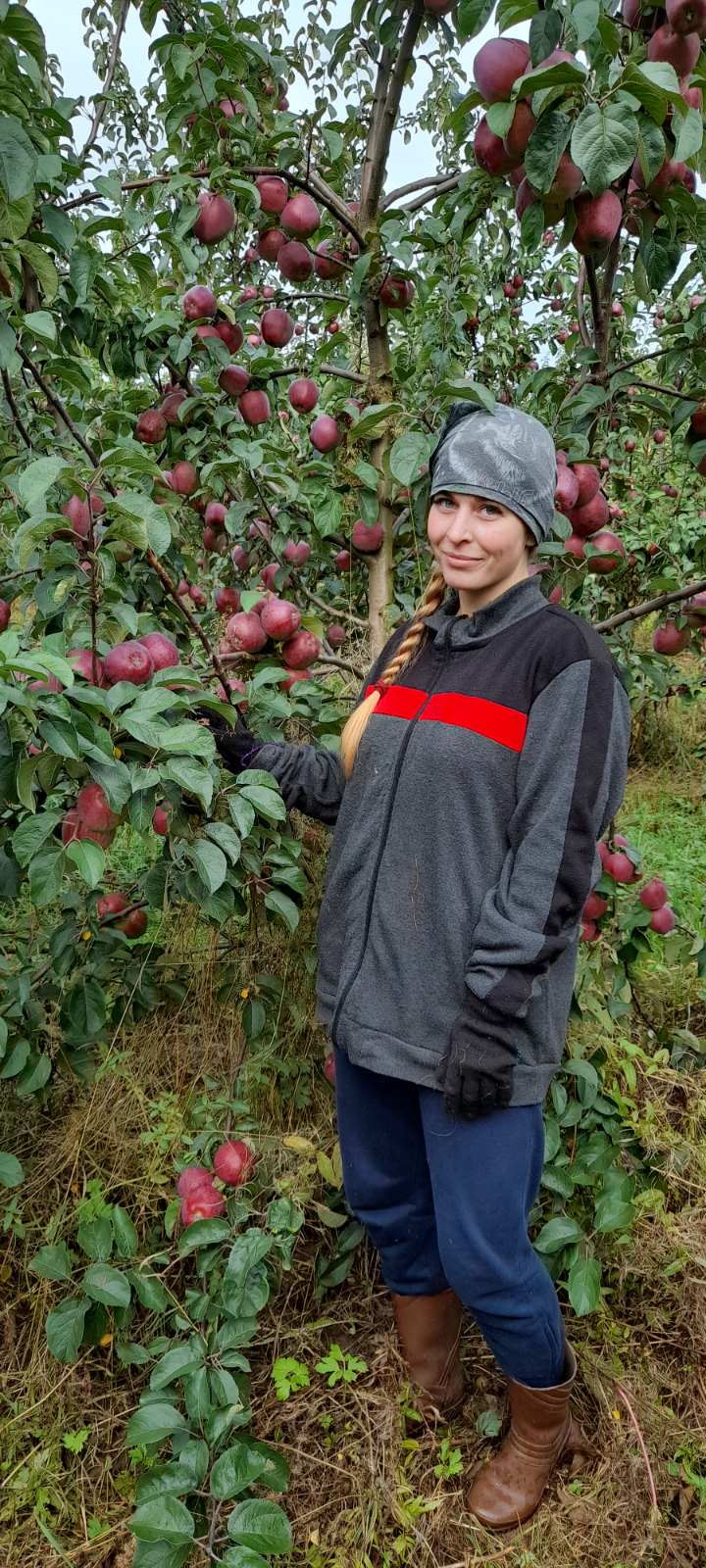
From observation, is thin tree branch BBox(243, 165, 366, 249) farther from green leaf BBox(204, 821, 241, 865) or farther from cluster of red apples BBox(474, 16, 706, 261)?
green leaf BBox(204, 821, 241, 865)

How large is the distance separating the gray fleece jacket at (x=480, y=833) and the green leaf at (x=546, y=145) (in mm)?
475

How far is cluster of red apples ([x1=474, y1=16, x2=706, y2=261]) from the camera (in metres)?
1.18

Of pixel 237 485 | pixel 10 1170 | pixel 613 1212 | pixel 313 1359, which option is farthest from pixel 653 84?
pixel 313 1359

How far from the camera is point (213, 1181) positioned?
1.74 metres

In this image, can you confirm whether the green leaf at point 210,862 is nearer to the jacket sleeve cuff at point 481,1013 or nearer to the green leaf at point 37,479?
the jacket sleeve cuff at point 481,1013

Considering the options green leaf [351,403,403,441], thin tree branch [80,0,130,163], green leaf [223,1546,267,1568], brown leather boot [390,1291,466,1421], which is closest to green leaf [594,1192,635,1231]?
brown leather boot [390,1291,466,1421]

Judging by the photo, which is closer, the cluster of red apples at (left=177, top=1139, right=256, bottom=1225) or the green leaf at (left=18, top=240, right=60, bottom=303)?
the green leaf at (left=18, top=240, right=60, bottom=303)

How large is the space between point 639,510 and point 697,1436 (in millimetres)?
3974

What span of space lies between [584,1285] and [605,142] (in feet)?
5.18

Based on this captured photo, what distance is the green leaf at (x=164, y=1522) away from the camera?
1302 millimetres

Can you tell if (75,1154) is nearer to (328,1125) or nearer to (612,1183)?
(328,1125)

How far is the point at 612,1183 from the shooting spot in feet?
5.63

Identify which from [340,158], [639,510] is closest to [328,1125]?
[340,158]

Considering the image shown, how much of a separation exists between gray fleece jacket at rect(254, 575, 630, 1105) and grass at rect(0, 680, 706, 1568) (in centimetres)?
62
